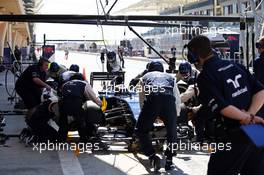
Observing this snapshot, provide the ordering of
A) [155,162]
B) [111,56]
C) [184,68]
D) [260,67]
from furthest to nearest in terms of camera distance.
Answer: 1. [111,56]
2. [184,68]
3. [155,162]
4. [260,67]

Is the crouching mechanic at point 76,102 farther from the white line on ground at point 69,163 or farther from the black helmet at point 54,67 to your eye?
the black helmet at point 54,67

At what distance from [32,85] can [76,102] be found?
2.15 m

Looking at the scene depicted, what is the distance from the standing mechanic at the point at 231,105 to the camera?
3.87 meters

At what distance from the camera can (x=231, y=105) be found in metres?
3.86

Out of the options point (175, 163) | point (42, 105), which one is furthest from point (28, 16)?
point (175, 163)

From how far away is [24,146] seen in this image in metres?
8.65

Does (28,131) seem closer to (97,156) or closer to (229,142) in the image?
(97,156)

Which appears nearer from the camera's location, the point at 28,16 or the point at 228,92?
the point at 228,92

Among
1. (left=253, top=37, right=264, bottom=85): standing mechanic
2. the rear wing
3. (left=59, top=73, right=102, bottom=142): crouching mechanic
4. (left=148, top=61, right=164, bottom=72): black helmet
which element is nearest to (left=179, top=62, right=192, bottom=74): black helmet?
(left=59, top=73, right=102, bottom=142): crouching mechanic

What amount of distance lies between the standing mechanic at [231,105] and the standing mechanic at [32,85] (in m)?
6.29

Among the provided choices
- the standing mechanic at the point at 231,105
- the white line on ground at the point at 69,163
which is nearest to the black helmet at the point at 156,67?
the white line on ground at the point at 69,163

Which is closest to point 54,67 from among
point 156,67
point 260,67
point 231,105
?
point 156,67

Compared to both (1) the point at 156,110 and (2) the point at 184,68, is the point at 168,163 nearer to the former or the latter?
(1) the point at 156,110

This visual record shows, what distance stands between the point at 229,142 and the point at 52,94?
6117mm
